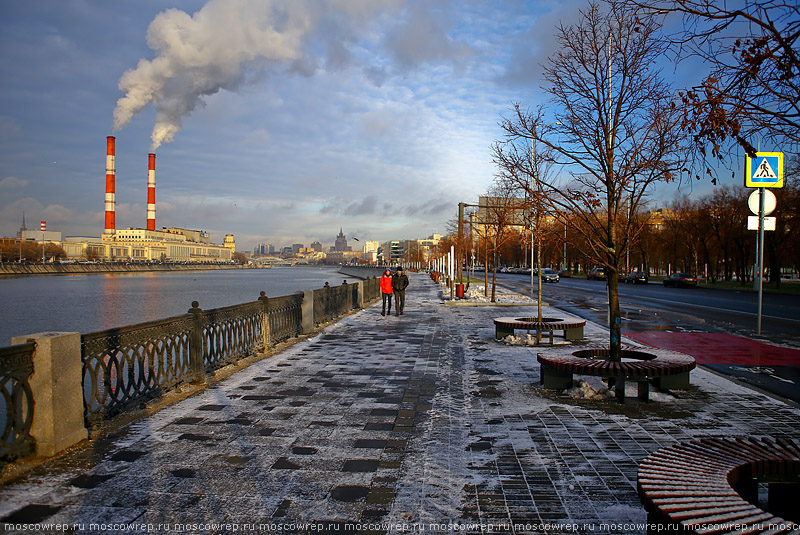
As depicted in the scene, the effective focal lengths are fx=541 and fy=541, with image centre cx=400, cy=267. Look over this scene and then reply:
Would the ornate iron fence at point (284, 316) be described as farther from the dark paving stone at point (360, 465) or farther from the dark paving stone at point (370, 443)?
the dark paving stone at point (360, 465)

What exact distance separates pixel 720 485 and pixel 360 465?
296 cm

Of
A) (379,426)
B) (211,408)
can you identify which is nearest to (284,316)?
(211,408)

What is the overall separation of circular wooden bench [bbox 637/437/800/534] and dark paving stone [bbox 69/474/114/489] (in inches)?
171

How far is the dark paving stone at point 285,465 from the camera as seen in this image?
5008 mm

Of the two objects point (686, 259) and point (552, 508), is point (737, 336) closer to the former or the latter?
point (552, 508)

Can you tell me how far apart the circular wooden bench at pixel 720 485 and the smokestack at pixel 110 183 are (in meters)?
117

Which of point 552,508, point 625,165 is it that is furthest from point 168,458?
point 625,165

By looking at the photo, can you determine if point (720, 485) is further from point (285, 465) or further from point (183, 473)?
point (183, 473)

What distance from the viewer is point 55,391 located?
5.38m

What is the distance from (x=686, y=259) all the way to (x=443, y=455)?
246 ft

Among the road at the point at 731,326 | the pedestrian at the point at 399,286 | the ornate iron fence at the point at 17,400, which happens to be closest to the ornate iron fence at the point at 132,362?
the ornate iron fence at the point at 17,400

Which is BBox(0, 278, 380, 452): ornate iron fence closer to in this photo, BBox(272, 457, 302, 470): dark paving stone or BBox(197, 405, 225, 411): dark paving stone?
BBox(197, 405, 225, 411): dark paving stone

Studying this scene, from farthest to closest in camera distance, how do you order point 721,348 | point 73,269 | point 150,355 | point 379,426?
point 73,269
point 721,348
point 150,355
point 379,426

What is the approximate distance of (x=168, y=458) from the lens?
5273 millimetres
